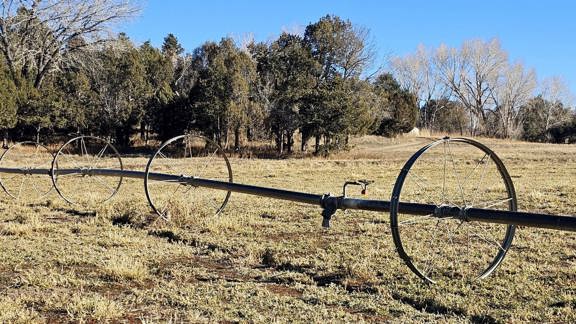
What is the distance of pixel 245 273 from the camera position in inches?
215

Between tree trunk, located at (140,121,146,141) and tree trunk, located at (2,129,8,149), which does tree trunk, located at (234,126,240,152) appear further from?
tree trunk, located at (2,129,8,149)

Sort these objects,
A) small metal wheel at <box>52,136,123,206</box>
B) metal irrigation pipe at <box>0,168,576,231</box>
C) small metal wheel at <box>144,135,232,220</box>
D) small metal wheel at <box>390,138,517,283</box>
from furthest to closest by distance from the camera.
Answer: small metal wheel at <box>52,136,123,206</box>
small metal wheel at <box>144,135,232,220</box>
small metal wheel at <box>390,138,517,283</box>
metal irrigation pipe at <box>0,168,576,231</box>

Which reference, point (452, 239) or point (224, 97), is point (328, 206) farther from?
point (224, 97)

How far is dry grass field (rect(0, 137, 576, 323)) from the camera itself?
13.8 feet

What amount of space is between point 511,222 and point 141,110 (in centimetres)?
3912

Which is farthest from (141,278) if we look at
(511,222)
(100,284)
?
(511,222)

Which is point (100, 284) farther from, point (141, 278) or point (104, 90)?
point (104, 90)

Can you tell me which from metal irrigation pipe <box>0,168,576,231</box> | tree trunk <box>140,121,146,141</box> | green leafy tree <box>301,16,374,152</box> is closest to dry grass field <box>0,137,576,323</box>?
metal irrigation pipe <box>0,168,576,231</box>

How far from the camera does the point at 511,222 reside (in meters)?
4.60

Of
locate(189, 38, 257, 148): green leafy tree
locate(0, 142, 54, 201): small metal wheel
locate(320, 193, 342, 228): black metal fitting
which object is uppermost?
locate(189, 38, 257, 148): green leafy tree

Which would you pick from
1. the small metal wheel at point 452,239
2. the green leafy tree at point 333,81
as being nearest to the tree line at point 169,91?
the green leafy tree at point 333,81

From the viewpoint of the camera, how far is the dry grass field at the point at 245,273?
4.19m

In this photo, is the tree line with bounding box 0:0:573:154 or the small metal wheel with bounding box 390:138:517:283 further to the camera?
the tree line with bounding box 0:0:573:154

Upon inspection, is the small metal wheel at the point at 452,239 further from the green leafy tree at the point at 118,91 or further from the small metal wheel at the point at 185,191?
the green leafy tree at the point at 118,91
